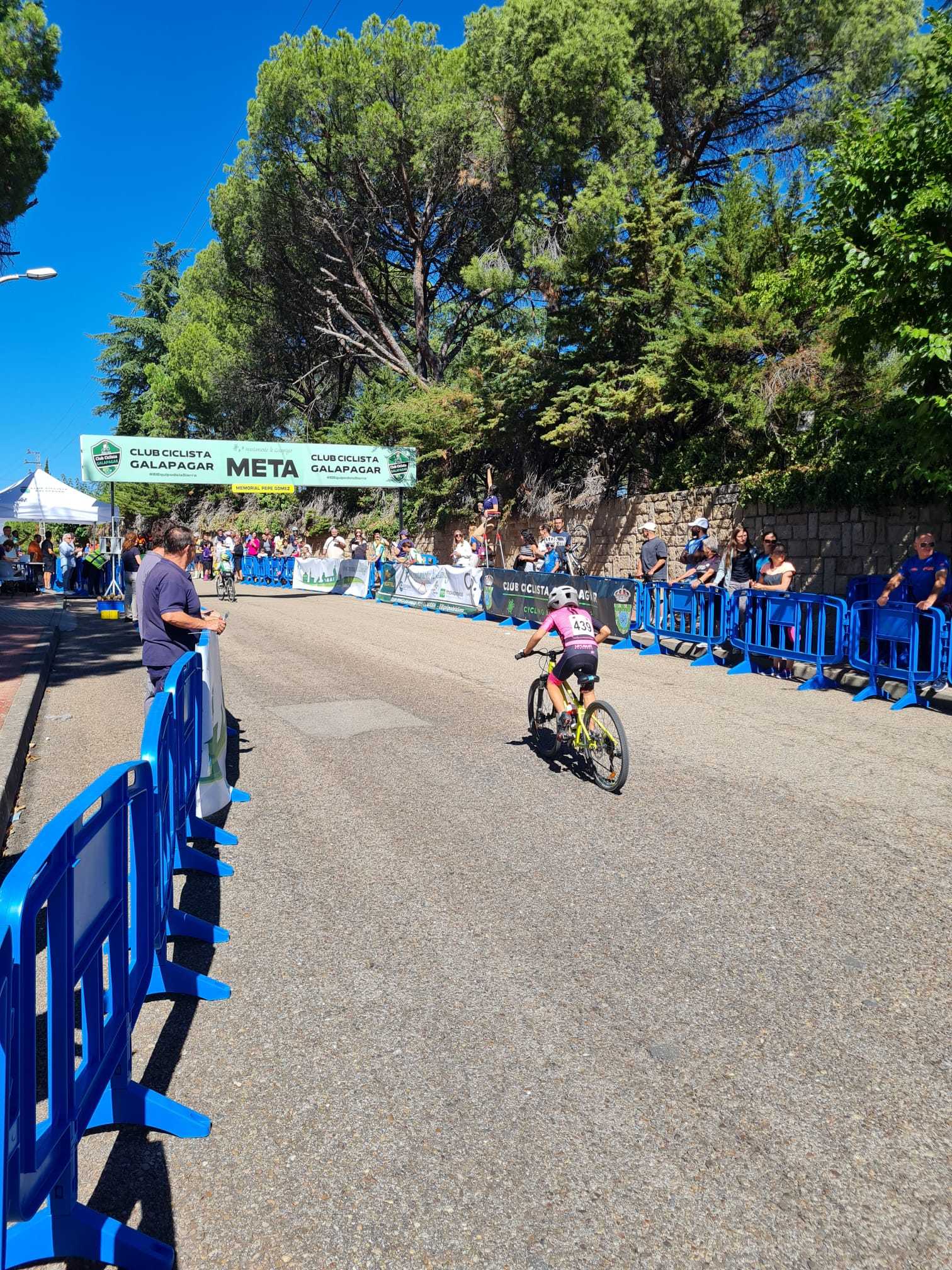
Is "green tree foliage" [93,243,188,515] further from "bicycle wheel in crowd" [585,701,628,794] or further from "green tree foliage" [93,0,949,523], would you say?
"bicycle wheel in crowd" [585,701,628,794]

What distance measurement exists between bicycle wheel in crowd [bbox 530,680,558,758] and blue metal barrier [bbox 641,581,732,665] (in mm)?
5454

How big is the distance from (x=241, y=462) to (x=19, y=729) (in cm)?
2244

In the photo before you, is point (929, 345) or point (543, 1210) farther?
point (929, 345)

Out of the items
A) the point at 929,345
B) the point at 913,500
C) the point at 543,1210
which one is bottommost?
the point at 543,1210

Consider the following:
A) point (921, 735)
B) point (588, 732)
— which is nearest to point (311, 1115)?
point (588, 732)

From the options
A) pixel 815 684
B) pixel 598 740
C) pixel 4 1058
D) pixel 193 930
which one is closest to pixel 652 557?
pixel 815 684

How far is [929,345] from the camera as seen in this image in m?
9.01

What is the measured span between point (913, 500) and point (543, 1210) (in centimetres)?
1340

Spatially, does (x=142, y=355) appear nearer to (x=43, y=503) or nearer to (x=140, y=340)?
(x=140, y=340)

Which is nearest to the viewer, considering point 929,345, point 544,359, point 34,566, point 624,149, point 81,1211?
point 81,1211

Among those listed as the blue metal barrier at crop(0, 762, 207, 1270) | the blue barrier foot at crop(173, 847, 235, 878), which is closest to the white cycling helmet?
the blue barrier foot at crop(173, 847, 235, 878)

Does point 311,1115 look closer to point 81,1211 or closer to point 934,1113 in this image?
point 81,1211

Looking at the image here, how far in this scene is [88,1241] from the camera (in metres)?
2.11

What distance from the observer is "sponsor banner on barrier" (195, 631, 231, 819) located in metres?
5.39
